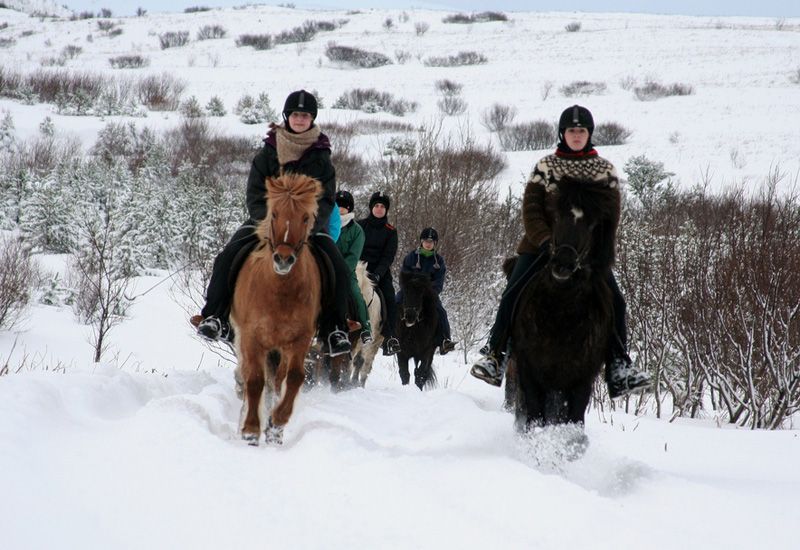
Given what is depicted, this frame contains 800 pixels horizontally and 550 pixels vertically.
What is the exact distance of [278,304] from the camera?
5371 mm

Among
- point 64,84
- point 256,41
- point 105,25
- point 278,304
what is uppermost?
point 105,25

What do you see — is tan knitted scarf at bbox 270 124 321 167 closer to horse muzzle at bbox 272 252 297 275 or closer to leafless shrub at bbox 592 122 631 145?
horse muzzle at bbox 272 252 297 275

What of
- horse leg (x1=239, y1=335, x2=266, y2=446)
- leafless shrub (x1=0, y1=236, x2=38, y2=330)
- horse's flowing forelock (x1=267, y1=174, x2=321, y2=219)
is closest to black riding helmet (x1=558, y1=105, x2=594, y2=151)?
horse's flowing forelock (x1=267, y1=174, x2=321, y2=219)

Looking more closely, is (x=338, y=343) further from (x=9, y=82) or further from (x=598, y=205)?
(x=9, y=82)

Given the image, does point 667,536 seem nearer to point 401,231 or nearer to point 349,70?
point 401,231

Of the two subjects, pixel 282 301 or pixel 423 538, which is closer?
pixel 423 538

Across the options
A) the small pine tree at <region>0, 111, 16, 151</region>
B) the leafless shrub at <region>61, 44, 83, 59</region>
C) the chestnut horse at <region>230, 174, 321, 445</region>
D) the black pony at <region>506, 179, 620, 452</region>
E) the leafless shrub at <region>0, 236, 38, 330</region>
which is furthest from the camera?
the leafless shrub at <region>61, 44, 83, 59</region>

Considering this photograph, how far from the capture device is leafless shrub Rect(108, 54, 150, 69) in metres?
65.7

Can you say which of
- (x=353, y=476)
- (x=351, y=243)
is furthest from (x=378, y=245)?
(x=353, y=476)

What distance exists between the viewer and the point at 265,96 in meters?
50.2

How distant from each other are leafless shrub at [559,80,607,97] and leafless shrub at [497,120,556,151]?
10280 mm

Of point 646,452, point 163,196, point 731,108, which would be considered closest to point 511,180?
point 163,196

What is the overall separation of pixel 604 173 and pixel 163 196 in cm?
3251

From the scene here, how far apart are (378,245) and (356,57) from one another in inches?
2596
